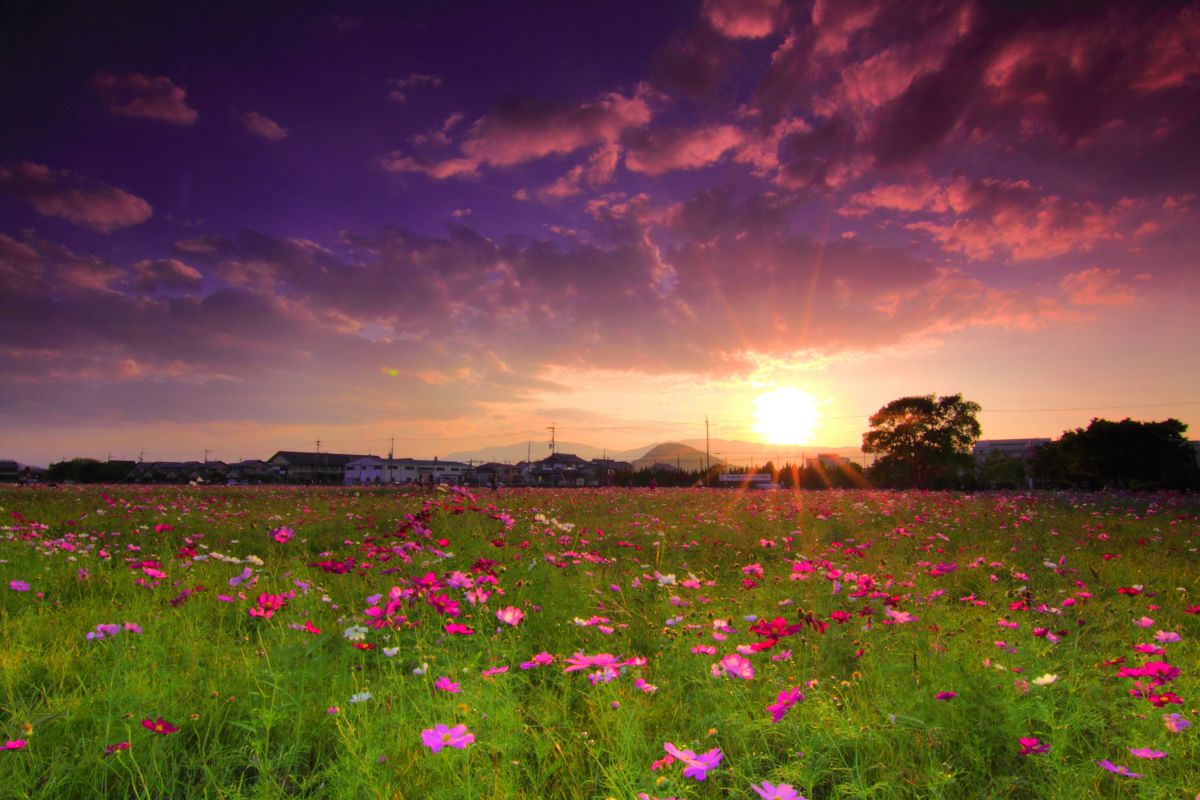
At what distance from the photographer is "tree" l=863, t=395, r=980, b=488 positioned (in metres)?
42.4

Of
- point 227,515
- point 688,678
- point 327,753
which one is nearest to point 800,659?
point 688,678

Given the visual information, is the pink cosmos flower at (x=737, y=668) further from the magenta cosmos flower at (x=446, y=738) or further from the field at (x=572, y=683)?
the magenta cosmos flower at (x=446, y=738)

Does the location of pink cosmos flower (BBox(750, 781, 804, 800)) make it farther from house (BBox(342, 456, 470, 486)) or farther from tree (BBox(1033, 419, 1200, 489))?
house (BBox(342, 456, 470, 486))

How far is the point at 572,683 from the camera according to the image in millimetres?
3295

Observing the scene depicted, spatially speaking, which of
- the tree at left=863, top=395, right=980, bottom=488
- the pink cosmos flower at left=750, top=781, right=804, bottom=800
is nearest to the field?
the pink cosmos flower at left=750, top=781, right=804, bottom=800

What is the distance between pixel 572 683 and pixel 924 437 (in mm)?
45821

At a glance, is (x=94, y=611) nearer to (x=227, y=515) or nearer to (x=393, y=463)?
(x=227, y=515)

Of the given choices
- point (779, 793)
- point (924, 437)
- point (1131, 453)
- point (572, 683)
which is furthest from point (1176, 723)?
point (924, 437)

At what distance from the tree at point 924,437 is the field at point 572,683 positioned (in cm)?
4053

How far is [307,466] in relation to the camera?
9638cm

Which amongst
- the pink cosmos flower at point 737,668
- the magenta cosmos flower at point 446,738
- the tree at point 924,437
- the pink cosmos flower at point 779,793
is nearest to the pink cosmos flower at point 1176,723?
the pink cosmos flower at point 737,668

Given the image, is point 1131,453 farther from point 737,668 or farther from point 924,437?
point 737,668

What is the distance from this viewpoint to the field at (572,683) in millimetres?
2197

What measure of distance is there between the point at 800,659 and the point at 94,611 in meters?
4.73
